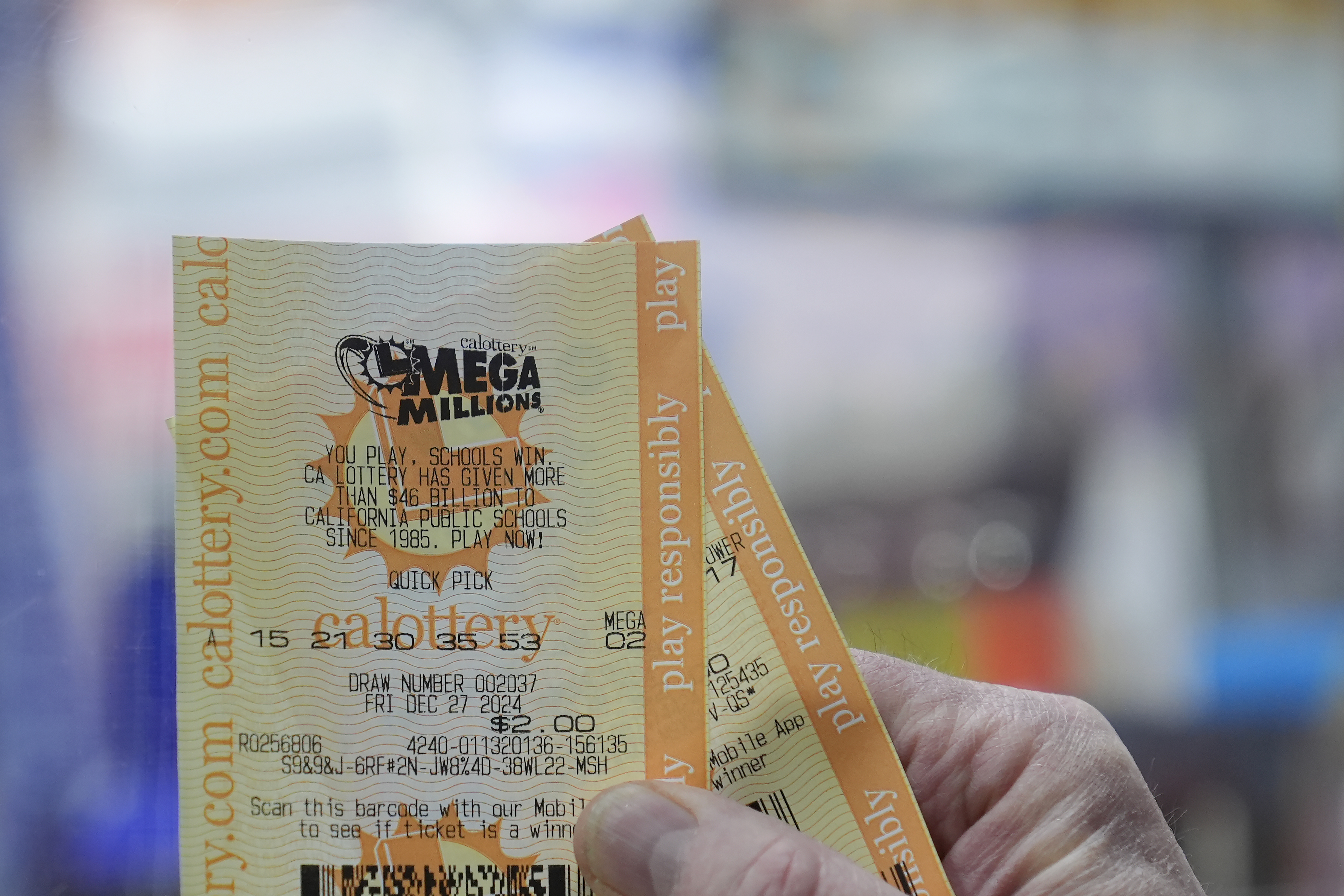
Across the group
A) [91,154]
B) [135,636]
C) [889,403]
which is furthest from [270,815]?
[889,403]

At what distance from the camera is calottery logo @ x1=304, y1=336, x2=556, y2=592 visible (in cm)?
52

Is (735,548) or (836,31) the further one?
(836,31)

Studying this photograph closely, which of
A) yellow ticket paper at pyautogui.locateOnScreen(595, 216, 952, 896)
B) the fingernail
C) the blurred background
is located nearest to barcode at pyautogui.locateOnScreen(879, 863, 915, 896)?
yellow ticket paper at pyautogui.locateOnScreen(595, 216, 952, 896)

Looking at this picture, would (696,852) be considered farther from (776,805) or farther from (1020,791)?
(1020,791)

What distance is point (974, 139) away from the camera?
1.00m

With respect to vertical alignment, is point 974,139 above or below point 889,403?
above

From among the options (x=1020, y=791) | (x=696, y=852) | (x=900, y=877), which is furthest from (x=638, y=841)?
(x=1020, y=791)

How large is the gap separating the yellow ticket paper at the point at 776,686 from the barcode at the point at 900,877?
0.01 metres

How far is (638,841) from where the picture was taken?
500 mm

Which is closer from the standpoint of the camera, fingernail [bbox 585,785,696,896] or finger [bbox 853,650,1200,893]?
fingernail [bbox 585,785,696,896]

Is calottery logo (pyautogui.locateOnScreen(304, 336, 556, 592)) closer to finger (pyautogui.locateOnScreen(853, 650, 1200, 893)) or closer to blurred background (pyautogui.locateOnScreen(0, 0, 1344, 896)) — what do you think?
blurred background (pyautogui.locateOnScreen(0, 0, 1344, 896))

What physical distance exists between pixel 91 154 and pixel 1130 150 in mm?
949

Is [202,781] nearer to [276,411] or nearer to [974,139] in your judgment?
[276,411]

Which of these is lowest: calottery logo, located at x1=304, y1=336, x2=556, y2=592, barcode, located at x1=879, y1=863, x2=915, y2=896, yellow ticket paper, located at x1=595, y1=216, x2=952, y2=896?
barcode, located at x1=879, y1=863, x2=915, y2=896
